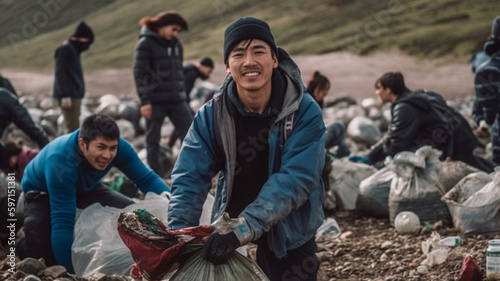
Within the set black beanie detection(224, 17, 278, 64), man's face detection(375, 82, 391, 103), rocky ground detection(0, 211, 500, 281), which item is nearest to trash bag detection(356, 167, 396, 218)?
rocky ground detection(0, 211, 500, 281)

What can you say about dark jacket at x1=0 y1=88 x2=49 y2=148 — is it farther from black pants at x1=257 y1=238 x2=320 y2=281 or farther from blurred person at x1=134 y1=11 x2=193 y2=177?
black pants at x1=257 y1=238 x2=320 y2=281

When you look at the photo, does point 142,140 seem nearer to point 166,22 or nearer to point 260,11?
point 166,22

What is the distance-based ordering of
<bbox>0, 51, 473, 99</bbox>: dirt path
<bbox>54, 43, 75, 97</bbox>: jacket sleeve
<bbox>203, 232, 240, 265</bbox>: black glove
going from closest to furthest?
<bbox>203, 232, 240, 265</bbox>: black glove
<bbox>54, 43, 75, 97</bbox>: jacket sleeve
<bbox>0, 51, 473, 99</bbox>: dirt path

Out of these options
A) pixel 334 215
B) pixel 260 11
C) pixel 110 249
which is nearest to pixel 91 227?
pixel 110 249

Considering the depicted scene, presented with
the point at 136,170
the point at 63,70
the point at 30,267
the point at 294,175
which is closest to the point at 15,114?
the point at 63,70

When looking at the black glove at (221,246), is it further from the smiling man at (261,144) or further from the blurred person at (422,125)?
the blurred person at (422,125)

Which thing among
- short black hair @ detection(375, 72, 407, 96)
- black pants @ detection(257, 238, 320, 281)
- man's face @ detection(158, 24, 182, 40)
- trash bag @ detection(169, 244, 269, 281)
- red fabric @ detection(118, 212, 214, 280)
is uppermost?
man's face @ detection(158, 24, 182, 40)

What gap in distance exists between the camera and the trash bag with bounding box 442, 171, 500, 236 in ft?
15.2

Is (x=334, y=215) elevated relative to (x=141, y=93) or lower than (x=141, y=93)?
lower

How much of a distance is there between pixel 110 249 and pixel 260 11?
41831mm

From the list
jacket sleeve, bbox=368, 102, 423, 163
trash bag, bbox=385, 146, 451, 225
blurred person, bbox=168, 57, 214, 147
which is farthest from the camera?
blurred person, bbox=168, 57, 214, 147

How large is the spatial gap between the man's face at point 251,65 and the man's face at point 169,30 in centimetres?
416

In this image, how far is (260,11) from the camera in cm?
4491

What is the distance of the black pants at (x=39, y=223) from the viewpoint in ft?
14.4
